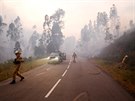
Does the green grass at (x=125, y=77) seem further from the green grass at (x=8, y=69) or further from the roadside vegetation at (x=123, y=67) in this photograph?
the green grass at (x=8, y=69)

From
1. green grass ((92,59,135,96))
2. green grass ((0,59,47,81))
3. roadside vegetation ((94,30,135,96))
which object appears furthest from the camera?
green grass ((0,59,47,81))

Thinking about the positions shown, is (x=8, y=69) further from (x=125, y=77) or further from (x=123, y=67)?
(x=123, y=67)

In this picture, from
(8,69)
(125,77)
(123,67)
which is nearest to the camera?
(125,77)

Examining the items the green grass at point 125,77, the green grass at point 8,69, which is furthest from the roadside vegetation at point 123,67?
the green grass at point 8,69

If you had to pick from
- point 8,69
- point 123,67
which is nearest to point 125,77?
point 123,67

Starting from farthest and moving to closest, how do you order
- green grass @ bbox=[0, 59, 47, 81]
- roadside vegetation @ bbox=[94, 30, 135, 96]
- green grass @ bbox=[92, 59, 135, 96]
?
1. green grass @ bbox=[0, 59, 47, 81]
2. roadside vegetation @ bbox=[94, 30, 135, 96]
3. green grass @ bbox=[92, 59, 135, 96]

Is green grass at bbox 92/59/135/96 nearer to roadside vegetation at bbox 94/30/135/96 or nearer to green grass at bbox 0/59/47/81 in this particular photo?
roadside vegetation at bbox 94/30/135/96

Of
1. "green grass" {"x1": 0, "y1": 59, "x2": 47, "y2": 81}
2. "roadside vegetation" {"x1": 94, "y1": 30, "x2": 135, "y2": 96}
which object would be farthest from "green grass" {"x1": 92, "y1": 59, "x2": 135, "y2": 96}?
"green grass" {"x1": 0, "y1": 59, "x2": 47, "y2": 81}

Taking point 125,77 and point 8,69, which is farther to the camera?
point 8,69

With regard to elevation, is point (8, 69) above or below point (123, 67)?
above

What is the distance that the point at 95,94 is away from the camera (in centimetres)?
1026

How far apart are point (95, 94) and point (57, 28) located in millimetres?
70862

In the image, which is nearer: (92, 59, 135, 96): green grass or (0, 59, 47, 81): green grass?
(92, 59, 135, 96): green grass

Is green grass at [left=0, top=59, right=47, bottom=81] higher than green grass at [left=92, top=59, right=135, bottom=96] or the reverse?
higher
